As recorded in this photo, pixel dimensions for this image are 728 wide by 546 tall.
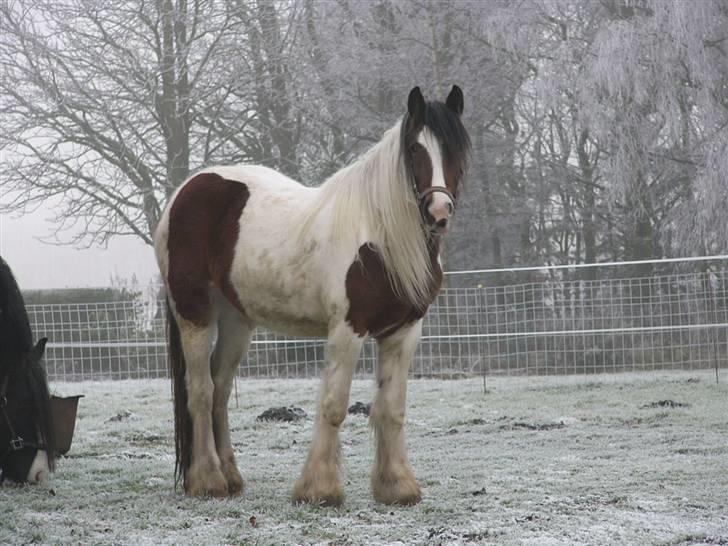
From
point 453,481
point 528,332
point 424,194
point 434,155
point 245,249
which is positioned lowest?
point 453,481

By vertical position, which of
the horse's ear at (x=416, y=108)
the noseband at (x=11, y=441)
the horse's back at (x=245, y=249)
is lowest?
the noseband at (x=11, y=441)

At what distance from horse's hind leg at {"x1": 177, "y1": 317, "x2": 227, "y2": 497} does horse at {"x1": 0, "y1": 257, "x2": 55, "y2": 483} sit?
2.21ft

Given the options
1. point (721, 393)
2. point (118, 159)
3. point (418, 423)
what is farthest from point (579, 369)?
point (118, 159)

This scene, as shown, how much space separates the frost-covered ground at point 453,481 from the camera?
11.4 ft

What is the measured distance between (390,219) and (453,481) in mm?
1332

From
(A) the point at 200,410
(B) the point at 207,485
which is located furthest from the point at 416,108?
(B) the point at 207,485

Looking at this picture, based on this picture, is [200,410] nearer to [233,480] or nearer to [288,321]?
[233,480]

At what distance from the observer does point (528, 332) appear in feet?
31.0

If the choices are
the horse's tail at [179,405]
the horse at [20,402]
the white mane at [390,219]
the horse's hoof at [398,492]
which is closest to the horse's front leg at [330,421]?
the horse's hoof at [398,492]

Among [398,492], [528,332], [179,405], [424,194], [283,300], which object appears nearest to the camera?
[424,194]

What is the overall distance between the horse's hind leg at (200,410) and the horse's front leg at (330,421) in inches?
19.3

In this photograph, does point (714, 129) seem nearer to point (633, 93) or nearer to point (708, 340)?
point (633, 93)

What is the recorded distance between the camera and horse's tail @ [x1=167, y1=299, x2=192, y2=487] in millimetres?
4352

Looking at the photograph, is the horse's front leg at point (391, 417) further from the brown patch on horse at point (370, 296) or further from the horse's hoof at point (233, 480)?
the horse's hoof at point (233, 480)
